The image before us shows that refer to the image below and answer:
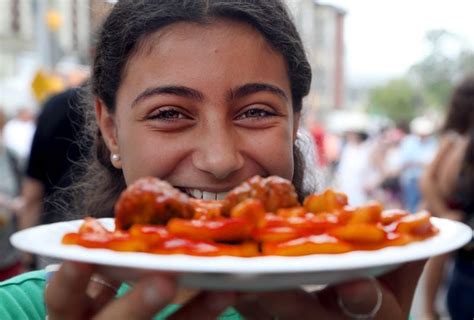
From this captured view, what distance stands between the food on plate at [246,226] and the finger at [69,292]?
0.04 m

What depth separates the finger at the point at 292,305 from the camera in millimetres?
1229

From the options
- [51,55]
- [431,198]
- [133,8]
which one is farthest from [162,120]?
[51,55]

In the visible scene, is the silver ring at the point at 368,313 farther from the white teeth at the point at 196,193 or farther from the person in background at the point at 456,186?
the person in background at the point at 456,186

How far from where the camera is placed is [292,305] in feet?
4.07

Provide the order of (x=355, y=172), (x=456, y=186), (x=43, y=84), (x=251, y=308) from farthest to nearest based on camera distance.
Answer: (x=355, y=172) → (x=43, y=84) → (x=456, y=186) → (x=251, y=308)

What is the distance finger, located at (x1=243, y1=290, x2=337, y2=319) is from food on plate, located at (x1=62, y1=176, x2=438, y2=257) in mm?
73

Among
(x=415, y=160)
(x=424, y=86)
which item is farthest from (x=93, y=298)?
(x=424, y=86)

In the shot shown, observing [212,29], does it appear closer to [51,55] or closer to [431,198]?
[431,198]

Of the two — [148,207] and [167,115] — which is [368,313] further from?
[167,115]

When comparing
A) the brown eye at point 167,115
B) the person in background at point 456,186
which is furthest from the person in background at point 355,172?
the brown eye at point 167,115

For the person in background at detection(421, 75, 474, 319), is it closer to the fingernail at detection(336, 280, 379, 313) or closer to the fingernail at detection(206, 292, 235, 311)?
the fingernail at detection(336, 280, 379, 313)

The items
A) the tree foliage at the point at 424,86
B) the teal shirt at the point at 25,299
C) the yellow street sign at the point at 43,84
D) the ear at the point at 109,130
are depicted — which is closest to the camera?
the teal shirt at the point at 25,299

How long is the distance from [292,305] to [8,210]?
4.40 meters

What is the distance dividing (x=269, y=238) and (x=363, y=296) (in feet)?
0.57
